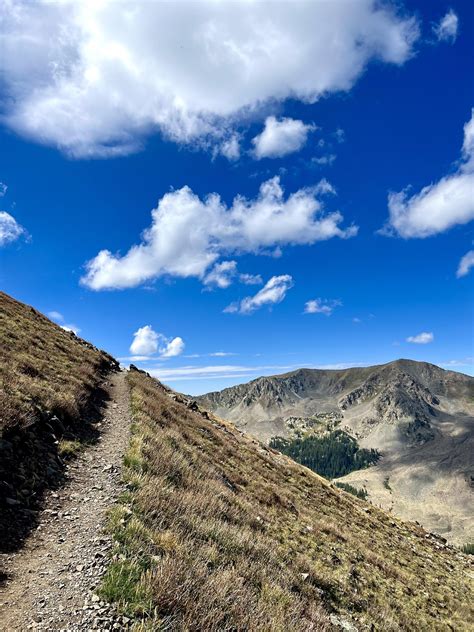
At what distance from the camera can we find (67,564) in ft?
23.0

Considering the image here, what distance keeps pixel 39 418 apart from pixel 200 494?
23.9ft

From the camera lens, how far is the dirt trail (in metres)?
5.46

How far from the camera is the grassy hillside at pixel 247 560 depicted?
6.33 metres

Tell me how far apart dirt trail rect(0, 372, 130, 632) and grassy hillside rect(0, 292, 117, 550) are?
2.02ft

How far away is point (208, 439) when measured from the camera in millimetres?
27812

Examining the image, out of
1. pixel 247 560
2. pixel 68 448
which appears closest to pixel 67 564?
pixel 247 560

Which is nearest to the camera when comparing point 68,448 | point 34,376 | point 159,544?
point 159,544

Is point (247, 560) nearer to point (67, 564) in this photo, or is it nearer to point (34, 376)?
point (67, 564)

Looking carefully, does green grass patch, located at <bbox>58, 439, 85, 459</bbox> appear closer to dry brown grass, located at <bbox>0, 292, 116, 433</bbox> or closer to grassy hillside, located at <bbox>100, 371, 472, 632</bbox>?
dry brown grass, located at <bbox>0, 292, 116, 433</bbox>

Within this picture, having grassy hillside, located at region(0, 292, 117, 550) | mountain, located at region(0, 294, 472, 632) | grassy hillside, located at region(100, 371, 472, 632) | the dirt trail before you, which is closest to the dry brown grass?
grassy hillside, located at region(0, 292, 117, 550)

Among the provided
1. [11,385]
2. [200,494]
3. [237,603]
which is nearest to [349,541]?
[200,494]

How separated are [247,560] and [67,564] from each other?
14.8ft

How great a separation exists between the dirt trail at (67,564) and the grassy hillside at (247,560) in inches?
15.8

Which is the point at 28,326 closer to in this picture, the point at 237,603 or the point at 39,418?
the point at 39,418
